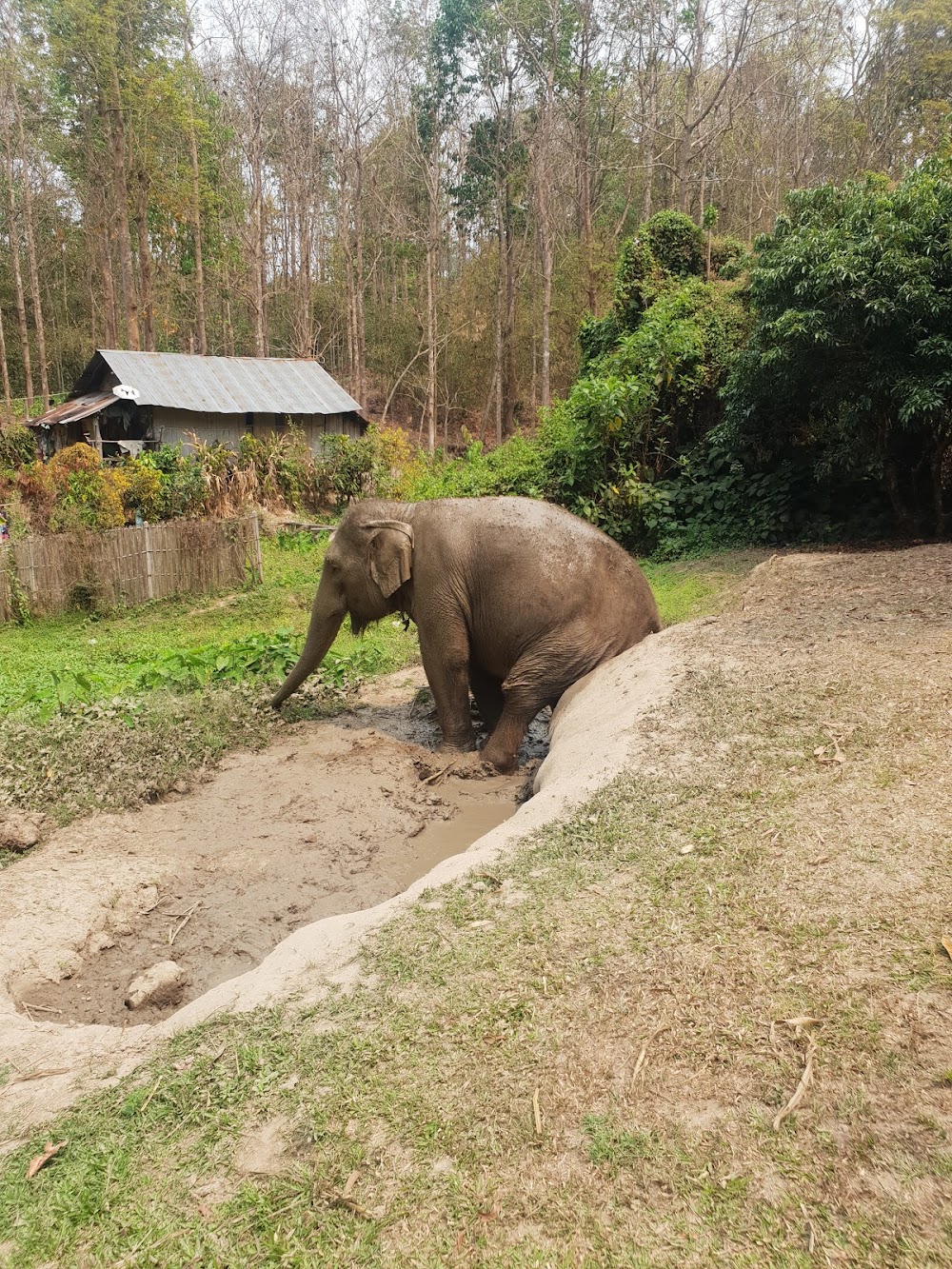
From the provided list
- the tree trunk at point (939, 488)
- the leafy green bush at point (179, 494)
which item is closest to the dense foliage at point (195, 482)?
the leafy green bush at point (179, 494)

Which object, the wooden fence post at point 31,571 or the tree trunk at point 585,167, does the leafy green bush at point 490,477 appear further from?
the tree trunk at point 585,167

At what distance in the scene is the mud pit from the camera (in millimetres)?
4574

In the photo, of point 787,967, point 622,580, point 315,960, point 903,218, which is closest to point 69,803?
point 315,960

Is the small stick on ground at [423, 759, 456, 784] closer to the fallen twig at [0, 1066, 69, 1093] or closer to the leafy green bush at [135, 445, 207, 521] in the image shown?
the fallen twig at [0, 1066, 69, 1093]

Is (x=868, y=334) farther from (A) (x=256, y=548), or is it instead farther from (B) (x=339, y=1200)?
(B) (x=339, y=1200)

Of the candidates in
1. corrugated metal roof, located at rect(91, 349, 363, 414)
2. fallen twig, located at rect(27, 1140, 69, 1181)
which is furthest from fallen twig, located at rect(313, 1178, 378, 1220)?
corrugated metal roof, located at rect(91, 349, 363, 414)

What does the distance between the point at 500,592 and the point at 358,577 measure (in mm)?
1364

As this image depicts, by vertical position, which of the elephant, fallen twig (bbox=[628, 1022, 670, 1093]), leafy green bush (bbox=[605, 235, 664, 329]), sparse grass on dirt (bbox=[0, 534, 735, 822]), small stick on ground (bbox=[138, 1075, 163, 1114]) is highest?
leafy green bush (bbox=[605, 235, 664, 329])

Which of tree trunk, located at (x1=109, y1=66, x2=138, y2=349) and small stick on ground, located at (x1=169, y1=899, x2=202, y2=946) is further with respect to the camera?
tree trunk, located at (x1=109, y1=66, x2=138, y2=349)

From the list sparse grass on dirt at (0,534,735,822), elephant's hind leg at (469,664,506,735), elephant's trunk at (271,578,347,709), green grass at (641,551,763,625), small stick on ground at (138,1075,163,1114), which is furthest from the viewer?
green grass at (641,551,763,625)

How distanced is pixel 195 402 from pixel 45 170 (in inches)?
920

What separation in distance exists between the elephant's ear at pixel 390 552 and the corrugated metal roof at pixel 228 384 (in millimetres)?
17508

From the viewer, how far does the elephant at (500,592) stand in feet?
22.9

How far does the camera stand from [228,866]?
18.4 feet
